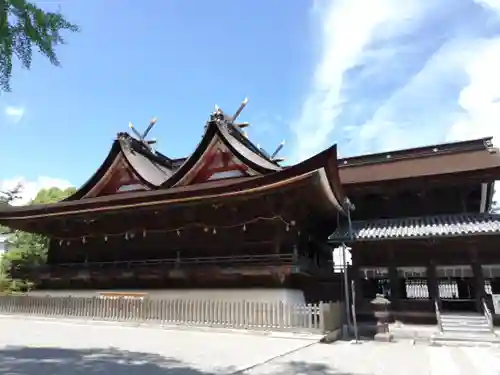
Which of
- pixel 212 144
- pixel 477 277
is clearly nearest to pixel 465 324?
pixel 477 277

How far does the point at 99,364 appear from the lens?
6.76 m

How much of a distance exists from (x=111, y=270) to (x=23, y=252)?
45.8 feet

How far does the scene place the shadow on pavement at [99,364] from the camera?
617 cm

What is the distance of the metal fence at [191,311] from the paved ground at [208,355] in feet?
2.87

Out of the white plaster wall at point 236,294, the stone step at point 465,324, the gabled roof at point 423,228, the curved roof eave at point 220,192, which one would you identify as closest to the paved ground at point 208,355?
the stone step at point 465,324

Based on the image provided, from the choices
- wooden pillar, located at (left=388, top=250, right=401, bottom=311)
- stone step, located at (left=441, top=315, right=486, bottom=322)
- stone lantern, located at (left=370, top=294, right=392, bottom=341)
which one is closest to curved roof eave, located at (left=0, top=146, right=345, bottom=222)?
wooden pillar, located at (left=388, top=250, right=401, bottom=311)

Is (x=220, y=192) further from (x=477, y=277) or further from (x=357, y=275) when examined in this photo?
(x=477, y=277)

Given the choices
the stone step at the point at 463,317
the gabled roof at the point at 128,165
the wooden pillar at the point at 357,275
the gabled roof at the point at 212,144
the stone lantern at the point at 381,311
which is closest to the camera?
the stone step at the point at 463,317

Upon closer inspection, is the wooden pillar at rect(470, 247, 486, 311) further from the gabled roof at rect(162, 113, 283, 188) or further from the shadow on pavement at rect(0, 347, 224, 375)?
the shadow on pavement at rect(0, 347, 224, 375)

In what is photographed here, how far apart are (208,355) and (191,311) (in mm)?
5685

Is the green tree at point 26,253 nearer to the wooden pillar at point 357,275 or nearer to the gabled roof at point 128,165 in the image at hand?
the gabled roof at point 128,165

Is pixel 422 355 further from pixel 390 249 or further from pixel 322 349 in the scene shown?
pixel 390 249

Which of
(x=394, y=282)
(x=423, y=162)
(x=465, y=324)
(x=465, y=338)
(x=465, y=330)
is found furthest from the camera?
(x=423, y=162)

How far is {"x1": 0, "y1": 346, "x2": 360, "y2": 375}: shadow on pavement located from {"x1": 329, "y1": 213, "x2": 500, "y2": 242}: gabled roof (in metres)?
8.09
